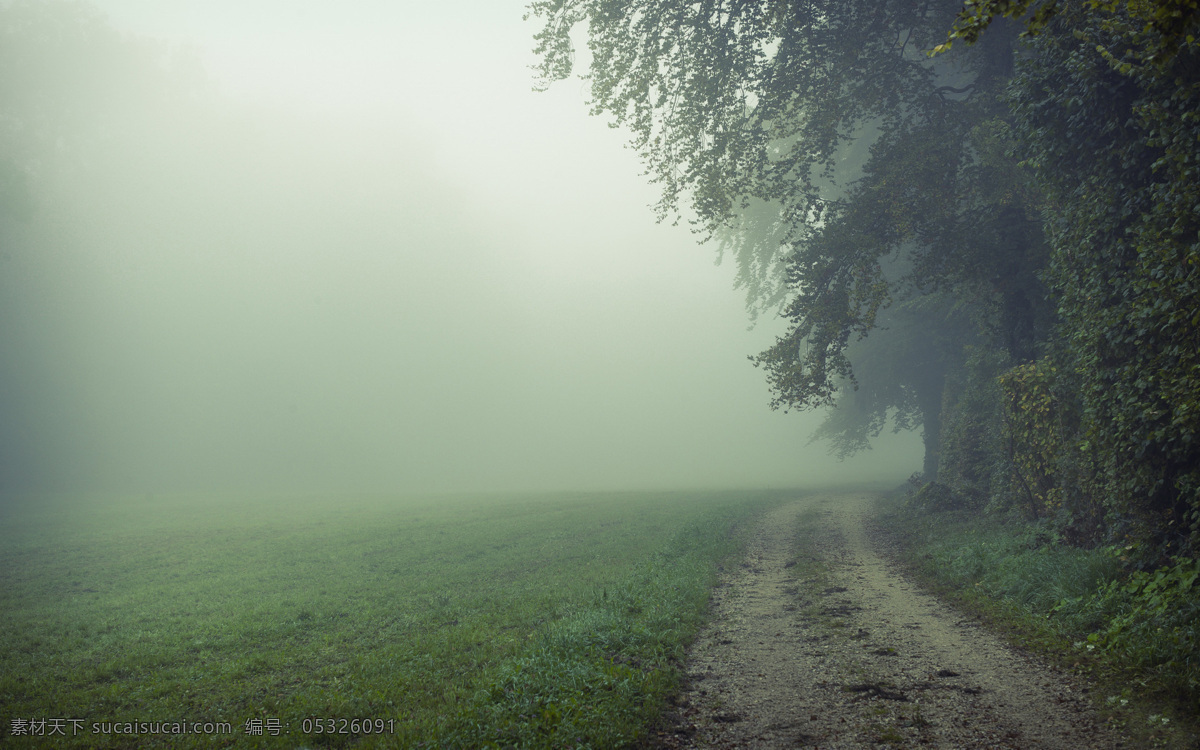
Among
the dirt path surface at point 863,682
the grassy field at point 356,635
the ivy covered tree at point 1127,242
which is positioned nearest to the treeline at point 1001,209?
the ivy covered tree at point 1127,242

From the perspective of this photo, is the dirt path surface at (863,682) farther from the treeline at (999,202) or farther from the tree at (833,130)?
the tree at (833,130)

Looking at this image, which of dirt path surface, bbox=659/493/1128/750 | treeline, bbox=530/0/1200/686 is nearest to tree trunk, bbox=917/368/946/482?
treeline, bbox=530/0/1200/686

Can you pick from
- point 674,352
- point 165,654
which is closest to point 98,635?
point 165,654

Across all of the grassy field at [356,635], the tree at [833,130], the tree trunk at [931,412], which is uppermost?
the tree at [833,130]

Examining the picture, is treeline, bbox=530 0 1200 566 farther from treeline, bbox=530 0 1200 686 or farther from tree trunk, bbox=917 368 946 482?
tree trunk, bbox=917 368 946 482

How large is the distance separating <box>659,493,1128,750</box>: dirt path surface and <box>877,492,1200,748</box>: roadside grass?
0.42 m

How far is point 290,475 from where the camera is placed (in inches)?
3388

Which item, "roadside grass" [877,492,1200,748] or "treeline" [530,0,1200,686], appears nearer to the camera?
"roadside grass" [877,492,1200,748]

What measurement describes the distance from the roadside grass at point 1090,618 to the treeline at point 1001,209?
0.68 ft

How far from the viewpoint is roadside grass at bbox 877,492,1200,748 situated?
237 inches

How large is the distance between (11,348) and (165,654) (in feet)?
299

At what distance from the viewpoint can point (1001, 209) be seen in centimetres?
1883

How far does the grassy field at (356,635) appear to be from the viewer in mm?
7359

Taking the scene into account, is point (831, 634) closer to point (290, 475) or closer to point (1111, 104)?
point (1111, 104)
